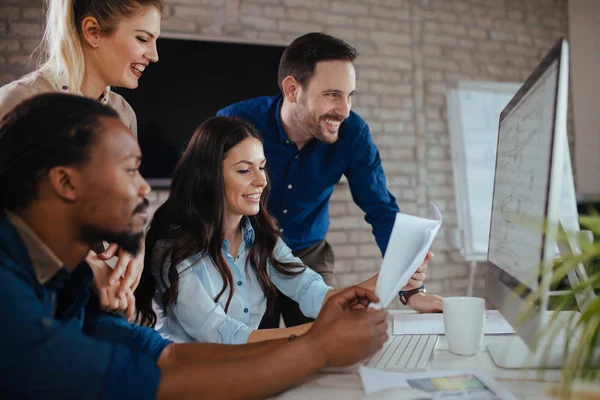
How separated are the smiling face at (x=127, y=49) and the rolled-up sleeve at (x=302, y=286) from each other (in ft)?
2.19

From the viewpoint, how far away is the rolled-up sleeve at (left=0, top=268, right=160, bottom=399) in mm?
695

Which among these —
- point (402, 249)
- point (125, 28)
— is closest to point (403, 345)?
point (402, 249)

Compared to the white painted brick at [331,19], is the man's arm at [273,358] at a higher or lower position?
lower

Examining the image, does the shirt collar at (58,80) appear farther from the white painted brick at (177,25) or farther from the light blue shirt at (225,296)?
the white painted brick at (177,25)

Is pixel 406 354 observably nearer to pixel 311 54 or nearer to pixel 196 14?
pixel 311 54

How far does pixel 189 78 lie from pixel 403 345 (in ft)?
7.95

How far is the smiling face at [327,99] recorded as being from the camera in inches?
80.7

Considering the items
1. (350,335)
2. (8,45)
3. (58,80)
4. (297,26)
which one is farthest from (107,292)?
(297,26)

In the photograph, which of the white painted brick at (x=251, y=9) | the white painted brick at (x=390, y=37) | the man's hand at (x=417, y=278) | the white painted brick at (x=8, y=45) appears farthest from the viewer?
the white painted brick at (x=390, y=37)

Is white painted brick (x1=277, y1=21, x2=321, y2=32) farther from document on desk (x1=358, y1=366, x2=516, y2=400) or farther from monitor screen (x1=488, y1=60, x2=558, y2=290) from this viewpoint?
document on desk (x1=358, y1=366, x2=516, y2=400)

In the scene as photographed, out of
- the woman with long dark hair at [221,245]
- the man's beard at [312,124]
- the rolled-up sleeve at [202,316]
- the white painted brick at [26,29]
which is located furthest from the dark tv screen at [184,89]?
the rolled-up sleeve at [202,316]

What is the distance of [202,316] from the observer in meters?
1.35

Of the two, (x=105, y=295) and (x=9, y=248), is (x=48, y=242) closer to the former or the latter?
(x=9, y=248)

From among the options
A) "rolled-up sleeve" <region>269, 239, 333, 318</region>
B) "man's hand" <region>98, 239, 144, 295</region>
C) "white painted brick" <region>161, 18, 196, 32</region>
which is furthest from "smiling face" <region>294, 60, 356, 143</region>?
"white painted brick" <region>161, 18, 196, 32</region>
